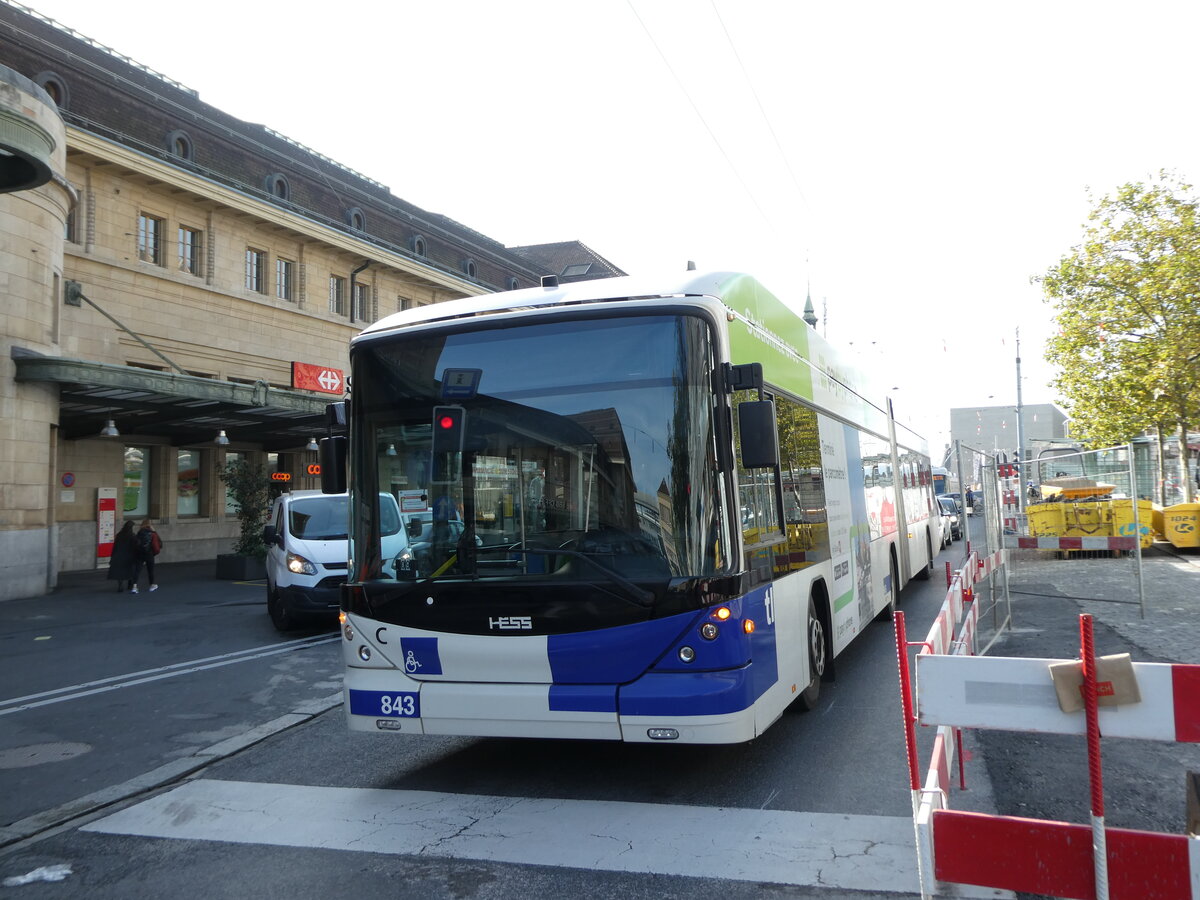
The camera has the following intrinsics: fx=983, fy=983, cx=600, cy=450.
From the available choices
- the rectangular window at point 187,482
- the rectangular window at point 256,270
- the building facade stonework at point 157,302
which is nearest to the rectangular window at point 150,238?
the building facade stonework at point 157,302

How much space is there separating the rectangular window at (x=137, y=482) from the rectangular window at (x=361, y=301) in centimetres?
961

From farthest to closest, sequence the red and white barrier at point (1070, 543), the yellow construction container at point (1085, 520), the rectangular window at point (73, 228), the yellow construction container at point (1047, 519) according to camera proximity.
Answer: the rectangular window at point (73, 228), the yellow construction container at point (1047, 519), the yellow construction container at point (1085, 520), the red and white barrier at point (1070, 543)

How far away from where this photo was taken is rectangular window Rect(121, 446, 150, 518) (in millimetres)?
27844

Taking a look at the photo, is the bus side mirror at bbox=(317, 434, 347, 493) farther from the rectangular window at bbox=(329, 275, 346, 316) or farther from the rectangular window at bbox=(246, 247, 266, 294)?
the rectangular window at bbox=(329, 275, 346, 316)

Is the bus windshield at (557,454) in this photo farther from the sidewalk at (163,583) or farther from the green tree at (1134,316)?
the green tree at (1134,316)

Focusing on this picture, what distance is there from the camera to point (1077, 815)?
4.77 m

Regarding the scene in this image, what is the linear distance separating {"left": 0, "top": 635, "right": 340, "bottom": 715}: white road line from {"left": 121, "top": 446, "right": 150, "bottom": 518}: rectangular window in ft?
58.9

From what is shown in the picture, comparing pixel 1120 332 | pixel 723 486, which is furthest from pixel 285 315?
pixel 723 486

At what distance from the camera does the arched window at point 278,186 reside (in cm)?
3123

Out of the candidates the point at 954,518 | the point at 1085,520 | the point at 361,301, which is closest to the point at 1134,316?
the point at 1085,520

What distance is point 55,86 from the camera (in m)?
24.0

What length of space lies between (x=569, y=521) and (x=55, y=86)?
2466cm

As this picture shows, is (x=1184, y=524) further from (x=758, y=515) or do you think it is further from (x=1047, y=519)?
(x=758, y=515)

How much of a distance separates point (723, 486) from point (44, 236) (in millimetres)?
19896
